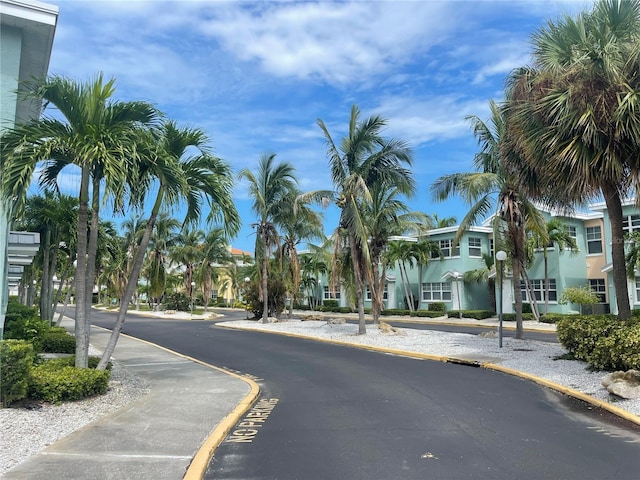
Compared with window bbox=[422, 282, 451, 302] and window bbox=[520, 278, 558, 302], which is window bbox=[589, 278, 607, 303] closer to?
window bbox=[520, 278, 558, 302]

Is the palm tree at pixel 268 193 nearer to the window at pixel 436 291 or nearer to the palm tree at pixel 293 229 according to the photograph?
the palm tree at pixel 293 229

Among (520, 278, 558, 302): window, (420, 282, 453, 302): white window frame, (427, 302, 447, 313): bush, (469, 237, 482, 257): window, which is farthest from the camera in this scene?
(420, 282, 453, 302): white window frame

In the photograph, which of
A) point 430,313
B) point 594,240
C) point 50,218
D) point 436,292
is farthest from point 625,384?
point 436,292

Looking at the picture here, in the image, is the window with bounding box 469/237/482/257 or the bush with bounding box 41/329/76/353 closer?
the bush with bounding box 41/329/76/353

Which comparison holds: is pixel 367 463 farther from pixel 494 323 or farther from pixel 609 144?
pixel 494 323

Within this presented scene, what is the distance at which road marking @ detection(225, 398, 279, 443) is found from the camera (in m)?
7.13

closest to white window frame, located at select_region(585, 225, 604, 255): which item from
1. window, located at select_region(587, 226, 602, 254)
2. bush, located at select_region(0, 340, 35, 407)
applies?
window, located at select_region(587, 226, 602, 254)

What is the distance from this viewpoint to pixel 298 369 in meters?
13.6

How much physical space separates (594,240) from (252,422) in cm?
3233

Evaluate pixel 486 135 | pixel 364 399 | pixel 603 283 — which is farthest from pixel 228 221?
pixel 603 283

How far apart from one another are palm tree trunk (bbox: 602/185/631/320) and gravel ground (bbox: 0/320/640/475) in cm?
162

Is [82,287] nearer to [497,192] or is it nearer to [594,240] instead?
[497,192]

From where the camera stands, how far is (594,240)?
34.4 m

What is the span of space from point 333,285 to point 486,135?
39.4 feet
